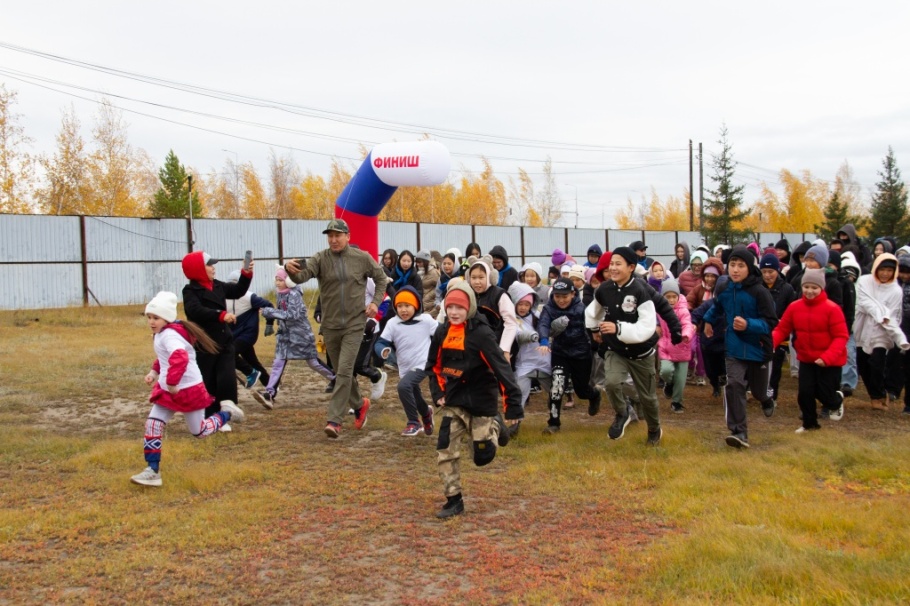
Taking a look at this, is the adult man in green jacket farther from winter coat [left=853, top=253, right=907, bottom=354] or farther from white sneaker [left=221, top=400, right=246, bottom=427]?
winter coat [left=853, top=253, right=907, bottom=354]

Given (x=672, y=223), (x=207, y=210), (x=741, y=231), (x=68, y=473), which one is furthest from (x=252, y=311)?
(x=672, y=223)

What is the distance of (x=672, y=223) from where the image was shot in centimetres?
7469

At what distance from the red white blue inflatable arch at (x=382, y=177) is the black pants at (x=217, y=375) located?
5.39m

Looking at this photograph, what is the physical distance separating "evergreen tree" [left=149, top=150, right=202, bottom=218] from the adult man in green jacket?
116 ft

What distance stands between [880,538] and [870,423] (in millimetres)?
4486

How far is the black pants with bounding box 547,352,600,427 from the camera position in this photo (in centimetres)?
834

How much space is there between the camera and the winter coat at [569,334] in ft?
27.3

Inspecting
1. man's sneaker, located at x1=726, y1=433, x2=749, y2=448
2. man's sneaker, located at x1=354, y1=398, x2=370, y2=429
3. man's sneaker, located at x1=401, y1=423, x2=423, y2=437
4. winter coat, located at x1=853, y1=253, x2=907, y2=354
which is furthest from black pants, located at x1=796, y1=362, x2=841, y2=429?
man's sneaker, located at x1=354, y1=398, x2=370, y2=429

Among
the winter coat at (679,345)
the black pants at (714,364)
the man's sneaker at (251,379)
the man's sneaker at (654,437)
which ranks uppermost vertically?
the winter coat at (679,345)

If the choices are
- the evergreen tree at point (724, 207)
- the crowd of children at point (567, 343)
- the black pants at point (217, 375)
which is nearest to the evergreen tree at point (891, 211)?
the evergreen tree at point (724, 207)

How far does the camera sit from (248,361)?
1045 centimetres

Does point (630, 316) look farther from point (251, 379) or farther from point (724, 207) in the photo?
point (724, 207)

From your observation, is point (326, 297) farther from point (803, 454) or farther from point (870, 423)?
point (870, 423)

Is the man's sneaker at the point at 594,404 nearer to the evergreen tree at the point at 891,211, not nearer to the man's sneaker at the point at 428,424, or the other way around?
the man's sneaker at the point at 428,424
